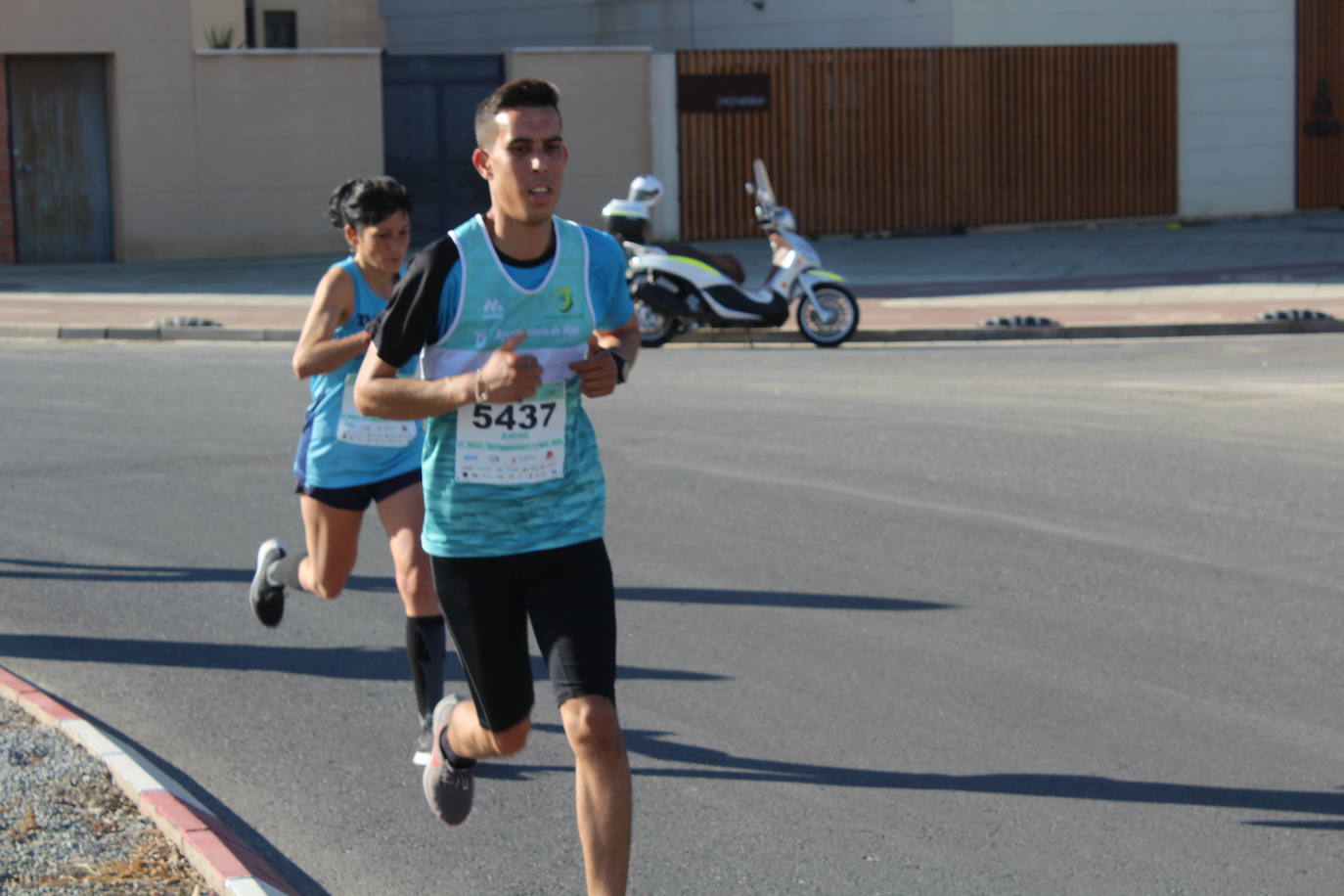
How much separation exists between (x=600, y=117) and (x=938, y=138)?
551 cm

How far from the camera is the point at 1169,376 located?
14320 mm

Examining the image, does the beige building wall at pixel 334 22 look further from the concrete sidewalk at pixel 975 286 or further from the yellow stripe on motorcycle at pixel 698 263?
the yellow stripe on motorcycle at pixel 698 263

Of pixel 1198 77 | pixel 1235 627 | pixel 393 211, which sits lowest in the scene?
pixel 1235 627

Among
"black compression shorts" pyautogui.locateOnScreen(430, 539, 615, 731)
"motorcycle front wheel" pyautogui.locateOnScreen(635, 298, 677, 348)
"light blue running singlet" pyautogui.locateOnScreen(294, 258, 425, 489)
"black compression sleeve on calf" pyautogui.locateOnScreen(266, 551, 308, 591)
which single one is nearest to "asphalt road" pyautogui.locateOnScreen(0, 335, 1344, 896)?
"black compression sleeve on calf" pyautogui.locateOnScreen(266, 551, 308, 591)

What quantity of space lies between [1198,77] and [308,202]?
588 inches

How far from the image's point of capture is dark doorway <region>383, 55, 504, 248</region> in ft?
90.1

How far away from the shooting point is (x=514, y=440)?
13.9 feet

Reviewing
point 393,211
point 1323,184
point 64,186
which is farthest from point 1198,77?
point 393,211

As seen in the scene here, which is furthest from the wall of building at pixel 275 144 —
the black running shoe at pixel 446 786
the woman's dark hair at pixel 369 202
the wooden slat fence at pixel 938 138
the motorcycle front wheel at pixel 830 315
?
the black running shoe at pixel 446 786

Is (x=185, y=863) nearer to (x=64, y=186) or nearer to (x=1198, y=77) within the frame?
(x=64, y=186)

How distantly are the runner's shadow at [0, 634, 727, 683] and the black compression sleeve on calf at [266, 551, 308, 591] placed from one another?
1.22 feet

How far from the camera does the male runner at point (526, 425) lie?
13.6 ft

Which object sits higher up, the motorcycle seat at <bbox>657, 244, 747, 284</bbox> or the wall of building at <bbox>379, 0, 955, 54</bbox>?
the wall of building at <bbox>379, 0, 955, 54</bbox>

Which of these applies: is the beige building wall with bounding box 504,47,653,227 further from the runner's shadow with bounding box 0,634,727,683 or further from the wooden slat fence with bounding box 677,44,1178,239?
the runner's shadow with bounding box 0,634,727,683
